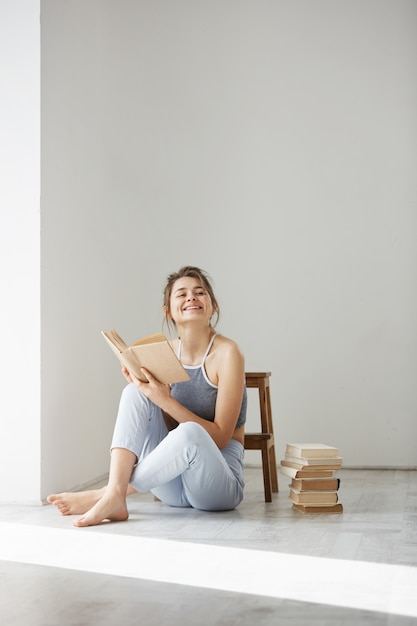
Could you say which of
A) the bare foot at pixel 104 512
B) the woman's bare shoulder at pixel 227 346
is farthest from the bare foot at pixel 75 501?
the woman's bare shoulder at pixel 227 346

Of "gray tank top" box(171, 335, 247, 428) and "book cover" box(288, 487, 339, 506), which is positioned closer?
"book cover" box(288, 487, 339, 506)

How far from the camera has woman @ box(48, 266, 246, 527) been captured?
279cm

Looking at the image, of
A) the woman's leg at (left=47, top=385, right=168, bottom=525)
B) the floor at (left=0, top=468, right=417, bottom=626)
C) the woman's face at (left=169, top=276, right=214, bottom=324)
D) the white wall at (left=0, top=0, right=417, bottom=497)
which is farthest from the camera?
the white wall at (left=0, top=0, right=417, bottom=497)

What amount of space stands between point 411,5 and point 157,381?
2.52 m

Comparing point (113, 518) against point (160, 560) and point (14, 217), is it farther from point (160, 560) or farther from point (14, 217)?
point (14, 217)

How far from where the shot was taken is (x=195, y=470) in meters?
2.81

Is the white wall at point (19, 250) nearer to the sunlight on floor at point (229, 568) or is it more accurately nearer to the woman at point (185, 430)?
the woman at point (185, 430)

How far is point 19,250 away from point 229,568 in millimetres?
1694

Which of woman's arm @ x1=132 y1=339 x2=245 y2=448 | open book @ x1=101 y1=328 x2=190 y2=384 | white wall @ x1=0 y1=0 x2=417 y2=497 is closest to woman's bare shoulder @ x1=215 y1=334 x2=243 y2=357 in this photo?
woman's arm @ x1=132 y1=339 x2=245 y2=448

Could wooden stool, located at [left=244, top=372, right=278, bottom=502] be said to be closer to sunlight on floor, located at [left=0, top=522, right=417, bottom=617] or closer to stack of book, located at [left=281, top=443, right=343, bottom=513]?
stack of book, located at [left=281, top=443, right=343, bottom=513]

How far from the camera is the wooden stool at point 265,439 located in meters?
3.34

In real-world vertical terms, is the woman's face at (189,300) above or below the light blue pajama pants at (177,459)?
above

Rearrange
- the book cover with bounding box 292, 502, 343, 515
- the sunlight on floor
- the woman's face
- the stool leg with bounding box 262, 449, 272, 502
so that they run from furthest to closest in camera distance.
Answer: the stool leg with bounding box 262, 449, 272, 502 → the woman's face → the book cover with bounding box 292, 502, 343, 515 → the sunlight on floor

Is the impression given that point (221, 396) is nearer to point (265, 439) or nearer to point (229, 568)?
point (265, 439)
